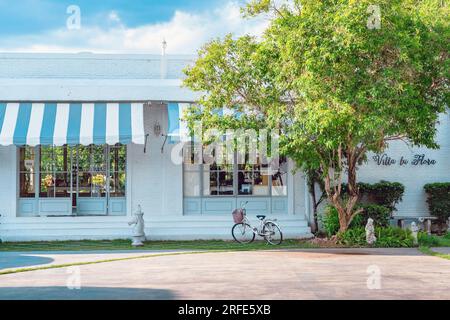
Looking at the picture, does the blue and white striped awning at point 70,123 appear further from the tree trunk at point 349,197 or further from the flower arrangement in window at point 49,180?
the tree trunk at point 349,197

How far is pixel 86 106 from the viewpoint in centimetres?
1727

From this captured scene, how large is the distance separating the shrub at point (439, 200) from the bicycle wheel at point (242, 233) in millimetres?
5252

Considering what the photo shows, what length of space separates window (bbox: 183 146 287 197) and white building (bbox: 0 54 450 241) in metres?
0.03

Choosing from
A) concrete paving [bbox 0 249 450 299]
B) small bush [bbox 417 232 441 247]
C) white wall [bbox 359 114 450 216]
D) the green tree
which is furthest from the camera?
white wall [bbox 359 114 450 216]

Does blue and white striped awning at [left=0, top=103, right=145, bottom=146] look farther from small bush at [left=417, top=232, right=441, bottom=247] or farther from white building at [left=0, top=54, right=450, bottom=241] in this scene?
small bush at [left=417, top=232, right=441, bottom=247]

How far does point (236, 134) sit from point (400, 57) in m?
4.00

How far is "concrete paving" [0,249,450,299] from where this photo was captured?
8969 millimetres

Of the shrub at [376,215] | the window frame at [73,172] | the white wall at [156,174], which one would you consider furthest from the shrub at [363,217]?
the window frame at [73,172]

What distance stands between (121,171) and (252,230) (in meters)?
4.08

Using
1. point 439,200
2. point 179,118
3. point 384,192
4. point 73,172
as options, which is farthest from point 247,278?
point 439,200

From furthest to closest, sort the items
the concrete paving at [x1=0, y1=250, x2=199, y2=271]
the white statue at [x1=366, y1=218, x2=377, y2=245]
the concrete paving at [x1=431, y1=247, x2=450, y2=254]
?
the white statue at [x1=366, y1=218, x2=377, y2=245] < the concrete paving at [x1=431, y1=247, x2=450, y2=254] < the concrete paving at [x1=0, y1=250, x2=199, y2=271]

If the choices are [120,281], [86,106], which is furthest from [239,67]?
[120,281]

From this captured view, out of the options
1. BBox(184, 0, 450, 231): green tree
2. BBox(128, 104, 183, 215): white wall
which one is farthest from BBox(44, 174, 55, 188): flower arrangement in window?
BBox(184, 0, 450, 231): green tree
